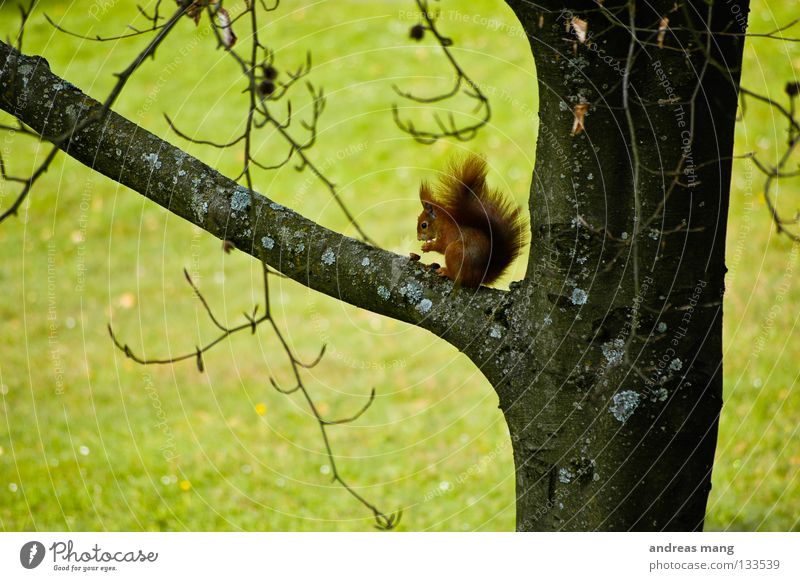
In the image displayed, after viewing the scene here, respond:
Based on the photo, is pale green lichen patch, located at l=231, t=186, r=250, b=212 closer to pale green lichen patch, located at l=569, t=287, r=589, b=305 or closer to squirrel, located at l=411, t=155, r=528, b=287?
squirrel, located at l=411, t=155, r=528, b=287

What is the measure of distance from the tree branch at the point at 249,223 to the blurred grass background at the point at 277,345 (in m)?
1.16

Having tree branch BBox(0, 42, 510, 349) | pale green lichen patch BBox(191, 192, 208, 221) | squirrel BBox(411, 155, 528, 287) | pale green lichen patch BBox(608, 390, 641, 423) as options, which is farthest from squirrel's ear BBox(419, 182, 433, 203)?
pale green lichen patch BBox(608, 390, 641, 423)

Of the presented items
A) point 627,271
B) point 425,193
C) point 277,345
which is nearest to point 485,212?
point 425,193

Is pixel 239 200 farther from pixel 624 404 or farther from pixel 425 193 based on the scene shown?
pixel 624 404

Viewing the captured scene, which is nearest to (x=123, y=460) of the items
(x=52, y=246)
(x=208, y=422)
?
(x=208, y=422)

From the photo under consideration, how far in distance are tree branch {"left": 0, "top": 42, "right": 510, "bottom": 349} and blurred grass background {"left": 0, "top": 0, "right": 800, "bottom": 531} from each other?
1158mm

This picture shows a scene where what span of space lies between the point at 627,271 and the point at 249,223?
79 centimetres

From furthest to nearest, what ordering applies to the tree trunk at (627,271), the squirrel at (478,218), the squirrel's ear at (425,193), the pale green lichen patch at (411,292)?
the squirrel's ear at (425,193) → the squirrel at (478,218) → the pale green lichen patch at (411,292) → the tree trunk at (627,271)

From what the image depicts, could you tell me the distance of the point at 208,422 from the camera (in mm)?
4496

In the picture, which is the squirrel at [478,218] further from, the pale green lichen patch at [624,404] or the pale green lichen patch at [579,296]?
the pale green lichen patch at [624,404]

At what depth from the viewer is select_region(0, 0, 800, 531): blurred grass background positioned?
3.67 meters

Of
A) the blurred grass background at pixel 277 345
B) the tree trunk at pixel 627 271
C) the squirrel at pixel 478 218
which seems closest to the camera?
the tree trunk at pixel 627 271
